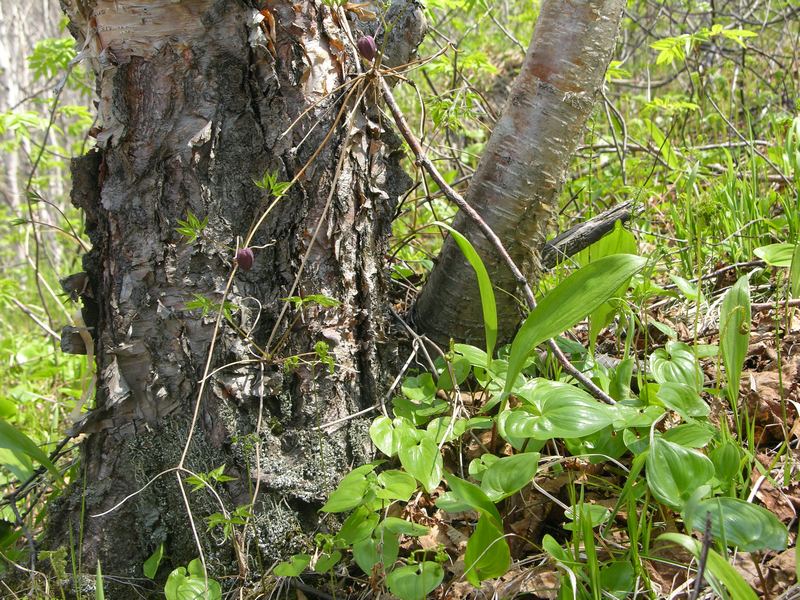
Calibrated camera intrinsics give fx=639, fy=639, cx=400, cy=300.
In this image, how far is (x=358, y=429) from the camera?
1.55 m

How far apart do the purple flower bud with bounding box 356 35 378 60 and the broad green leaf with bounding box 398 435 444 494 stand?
876 millimetres

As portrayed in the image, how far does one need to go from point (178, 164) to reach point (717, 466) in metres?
1.24

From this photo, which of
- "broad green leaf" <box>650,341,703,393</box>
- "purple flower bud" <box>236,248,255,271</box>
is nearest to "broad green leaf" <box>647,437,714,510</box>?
"broad green leaf" <box>650,341,703,393</box>

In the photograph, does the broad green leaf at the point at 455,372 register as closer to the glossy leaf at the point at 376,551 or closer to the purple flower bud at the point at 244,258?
the glossy leaf at the point at 376,551

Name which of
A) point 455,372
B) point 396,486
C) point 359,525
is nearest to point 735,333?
point 455,372

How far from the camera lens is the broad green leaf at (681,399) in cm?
128

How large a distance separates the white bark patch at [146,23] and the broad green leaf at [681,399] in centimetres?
122

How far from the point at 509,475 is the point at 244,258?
70 cm

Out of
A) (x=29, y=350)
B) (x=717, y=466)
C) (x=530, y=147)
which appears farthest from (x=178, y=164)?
(x=29, y=350)

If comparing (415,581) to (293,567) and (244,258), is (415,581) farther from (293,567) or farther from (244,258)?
(244,258)

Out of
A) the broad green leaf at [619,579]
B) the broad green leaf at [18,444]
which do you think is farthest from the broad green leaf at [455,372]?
the broad green leaf at [18,444]

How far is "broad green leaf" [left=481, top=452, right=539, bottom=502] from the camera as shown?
3.89ft

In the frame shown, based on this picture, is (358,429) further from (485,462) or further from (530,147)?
(530,147)

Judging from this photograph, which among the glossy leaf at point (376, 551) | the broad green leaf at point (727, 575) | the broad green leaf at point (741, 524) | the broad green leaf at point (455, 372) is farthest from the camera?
the broad green leaf at point (455, 372)
